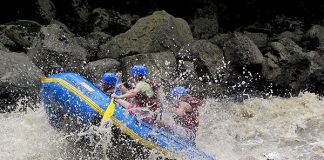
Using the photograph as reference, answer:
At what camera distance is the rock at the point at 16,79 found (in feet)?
32.2

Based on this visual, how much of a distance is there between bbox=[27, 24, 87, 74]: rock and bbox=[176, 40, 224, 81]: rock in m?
2.72

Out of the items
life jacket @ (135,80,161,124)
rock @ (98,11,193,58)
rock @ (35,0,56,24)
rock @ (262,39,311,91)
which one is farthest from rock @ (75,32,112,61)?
life jacket @ (135,80,161,124)

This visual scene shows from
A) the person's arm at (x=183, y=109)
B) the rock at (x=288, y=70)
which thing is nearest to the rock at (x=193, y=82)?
the rock at (x=288, y=70)

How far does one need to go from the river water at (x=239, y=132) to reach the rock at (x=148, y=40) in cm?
219

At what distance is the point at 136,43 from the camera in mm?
12938

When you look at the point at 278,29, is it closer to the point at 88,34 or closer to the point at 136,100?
the point at 88,34

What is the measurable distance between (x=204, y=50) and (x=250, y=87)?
63.2 inches

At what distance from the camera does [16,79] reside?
9.99 metres

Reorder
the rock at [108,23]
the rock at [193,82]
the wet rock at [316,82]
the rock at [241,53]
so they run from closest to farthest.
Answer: the rock at [193,82]
the wet rock at [316,82]
the rock at [241,53]
the rock at [108,23]

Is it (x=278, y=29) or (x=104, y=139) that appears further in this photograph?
(x=278, y=29)

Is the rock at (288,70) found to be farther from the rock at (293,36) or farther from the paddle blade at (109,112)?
the paddle blade at (109,112)

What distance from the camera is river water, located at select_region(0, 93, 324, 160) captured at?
7250mm

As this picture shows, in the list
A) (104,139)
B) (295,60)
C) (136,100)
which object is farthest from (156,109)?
(295,60)

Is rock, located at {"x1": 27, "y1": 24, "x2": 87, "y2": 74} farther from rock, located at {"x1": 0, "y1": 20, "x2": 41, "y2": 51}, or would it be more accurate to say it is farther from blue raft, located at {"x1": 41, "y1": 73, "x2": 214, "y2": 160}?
blue raft, located at {"x1": 41, "y1": 73, "x2": 214, "y2": 160}
